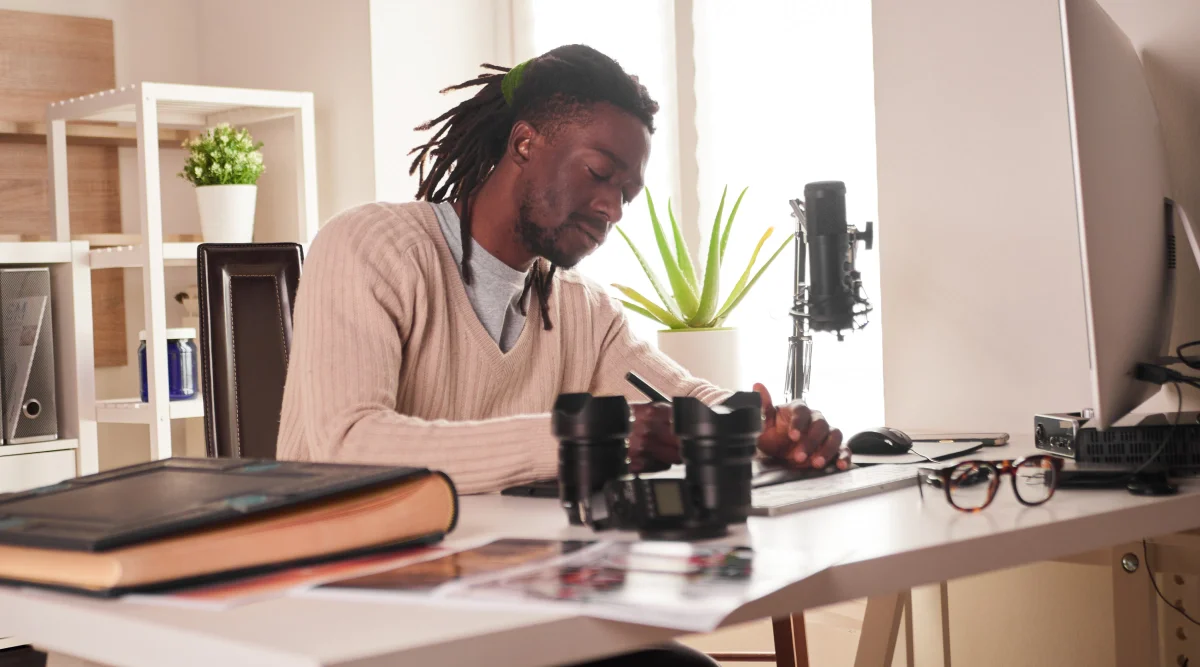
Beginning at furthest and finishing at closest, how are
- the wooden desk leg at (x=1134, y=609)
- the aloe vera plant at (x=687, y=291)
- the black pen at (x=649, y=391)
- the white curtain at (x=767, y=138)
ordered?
the white curtain at (x=767, y=138) → the aloe vera plant at (x=687, y=291) → the wooden desk leg at (x=1134, y=609) → the black pen at (x=649, y=391)

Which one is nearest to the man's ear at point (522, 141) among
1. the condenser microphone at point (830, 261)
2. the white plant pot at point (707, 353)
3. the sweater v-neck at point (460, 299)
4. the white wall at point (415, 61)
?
the sweater v-neck at point (460, 299)

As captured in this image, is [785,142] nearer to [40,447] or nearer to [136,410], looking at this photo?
[136,410]

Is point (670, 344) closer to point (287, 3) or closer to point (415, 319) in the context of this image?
point (415, 319)

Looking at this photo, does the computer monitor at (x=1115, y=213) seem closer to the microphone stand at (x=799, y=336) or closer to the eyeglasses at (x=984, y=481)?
the eyeglasses at (x=984, y=481)

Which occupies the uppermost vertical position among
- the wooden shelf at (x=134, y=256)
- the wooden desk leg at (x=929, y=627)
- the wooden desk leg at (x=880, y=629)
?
the wooden shelf at (x=134, y=256)

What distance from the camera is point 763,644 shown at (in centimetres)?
262

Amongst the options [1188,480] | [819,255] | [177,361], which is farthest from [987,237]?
[177,361]

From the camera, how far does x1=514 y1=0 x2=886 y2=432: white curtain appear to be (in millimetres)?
2889

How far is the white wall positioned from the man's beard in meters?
1.79

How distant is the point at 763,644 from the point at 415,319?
1351 millimetres

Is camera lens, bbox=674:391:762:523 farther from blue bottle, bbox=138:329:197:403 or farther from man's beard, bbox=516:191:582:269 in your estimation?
blue bottle, bbox=138:329:197:403

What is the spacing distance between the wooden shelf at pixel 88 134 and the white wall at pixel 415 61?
0.70m

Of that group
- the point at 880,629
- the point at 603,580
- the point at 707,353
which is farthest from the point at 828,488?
the point at 707,353

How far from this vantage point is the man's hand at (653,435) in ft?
4.31
